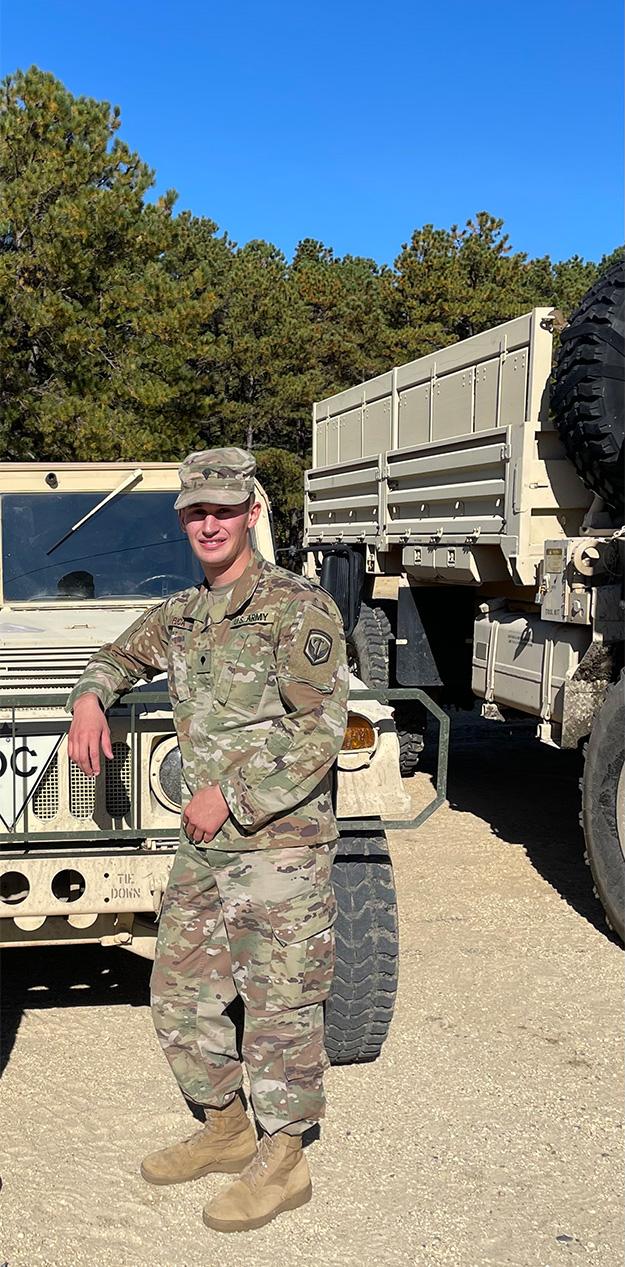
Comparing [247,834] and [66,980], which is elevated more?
[247,834]

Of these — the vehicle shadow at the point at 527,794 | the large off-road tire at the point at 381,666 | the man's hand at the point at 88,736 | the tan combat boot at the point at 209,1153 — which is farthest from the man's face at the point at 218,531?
the large off-road tire at the point at 381,666

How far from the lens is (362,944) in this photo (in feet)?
10.8

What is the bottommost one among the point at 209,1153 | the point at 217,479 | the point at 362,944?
the point at 209,1153

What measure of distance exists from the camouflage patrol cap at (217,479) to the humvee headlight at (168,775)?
2.48ft

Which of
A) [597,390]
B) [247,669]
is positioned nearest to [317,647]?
[247,669]

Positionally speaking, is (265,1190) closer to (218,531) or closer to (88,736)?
(88,736)

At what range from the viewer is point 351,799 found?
124 inches

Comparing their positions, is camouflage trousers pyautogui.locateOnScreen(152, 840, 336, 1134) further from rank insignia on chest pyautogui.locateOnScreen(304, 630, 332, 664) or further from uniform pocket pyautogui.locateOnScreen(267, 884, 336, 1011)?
rank insignia on chest pyautogui.locateOnScreen(304, 630, 332, 664)

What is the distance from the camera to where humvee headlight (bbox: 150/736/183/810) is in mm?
3090

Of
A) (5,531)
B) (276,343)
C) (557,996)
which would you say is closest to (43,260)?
(276,343)

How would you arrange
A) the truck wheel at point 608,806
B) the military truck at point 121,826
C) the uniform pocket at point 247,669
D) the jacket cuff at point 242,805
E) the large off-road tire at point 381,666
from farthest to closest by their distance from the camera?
the large off-road tire at point 381,666, the truck wheel at point 608,806, the military truck at point 121,826, the uniform pocket at point 247,669, the jacket cuff at point 242,805

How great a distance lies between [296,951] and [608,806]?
225 centimetres

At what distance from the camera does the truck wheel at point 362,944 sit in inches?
129

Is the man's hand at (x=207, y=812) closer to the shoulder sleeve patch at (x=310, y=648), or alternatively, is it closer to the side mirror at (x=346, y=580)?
→ the shoulder sleeve patch at (x=310, y=648)
